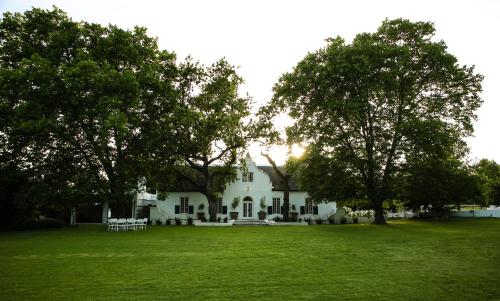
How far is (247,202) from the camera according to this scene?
141 feet

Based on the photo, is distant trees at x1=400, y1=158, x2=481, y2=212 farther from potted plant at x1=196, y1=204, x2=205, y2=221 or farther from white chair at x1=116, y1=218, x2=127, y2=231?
white chair at x1=116, y1=218, x2=127, y2=231

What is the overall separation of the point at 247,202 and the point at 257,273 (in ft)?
108

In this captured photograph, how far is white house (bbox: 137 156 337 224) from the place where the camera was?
43.0 meters

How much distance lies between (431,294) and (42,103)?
25.7m

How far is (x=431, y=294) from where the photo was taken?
8.11 metres

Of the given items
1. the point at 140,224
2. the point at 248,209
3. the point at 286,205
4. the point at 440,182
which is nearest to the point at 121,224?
the point at 140,224

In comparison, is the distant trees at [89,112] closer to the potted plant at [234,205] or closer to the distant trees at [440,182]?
the potted plant at [234,205]

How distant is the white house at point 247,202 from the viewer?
1693 inches

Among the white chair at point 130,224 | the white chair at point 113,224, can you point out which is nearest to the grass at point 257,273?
the white chair at point 113,224

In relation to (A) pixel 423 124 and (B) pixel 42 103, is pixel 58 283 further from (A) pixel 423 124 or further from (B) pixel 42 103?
(A) pixel 423 124

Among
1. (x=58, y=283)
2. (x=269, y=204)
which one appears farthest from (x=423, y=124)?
(x=58, y=283)

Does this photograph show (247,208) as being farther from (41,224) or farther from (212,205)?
(41,224)

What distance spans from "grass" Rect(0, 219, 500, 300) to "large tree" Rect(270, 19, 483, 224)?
1569cm

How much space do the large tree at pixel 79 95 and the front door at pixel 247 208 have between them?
15.0m
